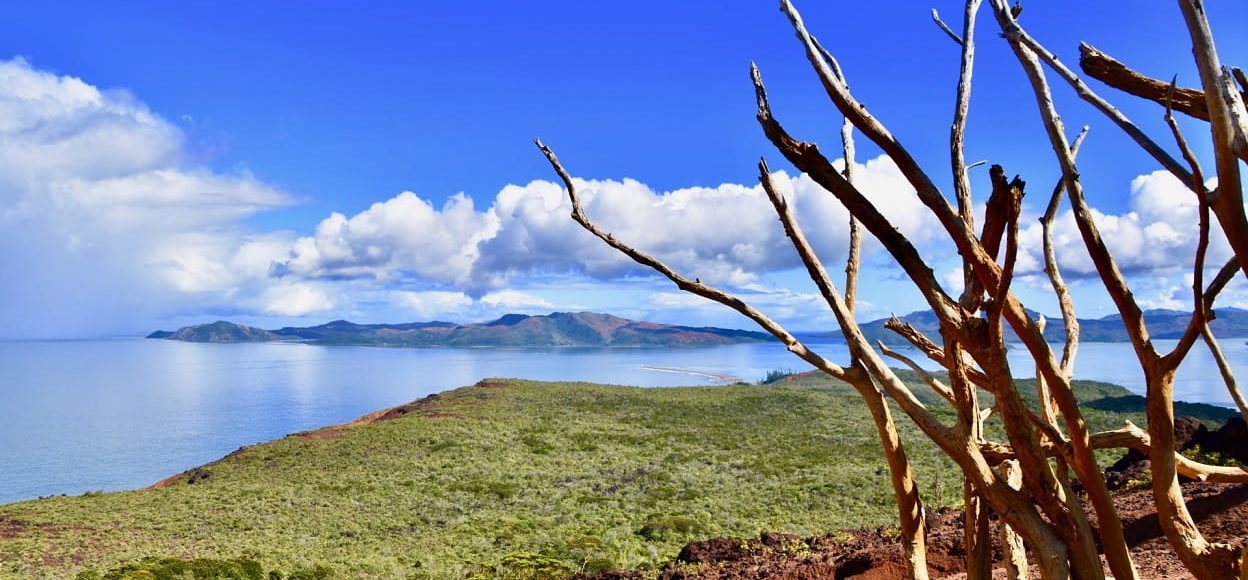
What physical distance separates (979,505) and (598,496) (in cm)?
1653

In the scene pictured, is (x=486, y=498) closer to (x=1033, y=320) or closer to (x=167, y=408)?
(x=1033, y=320)

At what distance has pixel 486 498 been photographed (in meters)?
19.5

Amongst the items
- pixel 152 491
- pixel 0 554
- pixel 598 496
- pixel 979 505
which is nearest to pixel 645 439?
pixel 598 496

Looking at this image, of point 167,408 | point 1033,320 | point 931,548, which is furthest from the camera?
point 167,408

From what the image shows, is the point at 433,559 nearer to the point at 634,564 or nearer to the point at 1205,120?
the point at 634,564

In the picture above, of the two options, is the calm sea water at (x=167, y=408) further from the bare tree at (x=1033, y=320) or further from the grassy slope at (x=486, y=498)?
the bare tree at (x=1033, y=320)

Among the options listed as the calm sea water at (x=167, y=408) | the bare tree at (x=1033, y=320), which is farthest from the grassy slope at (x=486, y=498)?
the calm sea water at (x=167, y=408)

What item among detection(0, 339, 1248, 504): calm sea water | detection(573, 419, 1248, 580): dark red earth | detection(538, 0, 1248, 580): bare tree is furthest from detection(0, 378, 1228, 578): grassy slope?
detection(0, 339, 1248, 504): calm sea water

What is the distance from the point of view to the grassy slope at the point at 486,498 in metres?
14.3

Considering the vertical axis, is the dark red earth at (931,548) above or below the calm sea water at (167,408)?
above

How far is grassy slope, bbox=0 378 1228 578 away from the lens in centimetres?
1430

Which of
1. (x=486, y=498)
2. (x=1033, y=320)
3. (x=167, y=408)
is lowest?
(x=167, y=408)

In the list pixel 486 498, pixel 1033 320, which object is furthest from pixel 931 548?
pixel 486 498

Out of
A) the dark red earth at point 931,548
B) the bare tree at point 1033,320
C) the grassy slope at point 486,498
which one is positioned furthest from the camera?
the grassy slope at point 486,498
